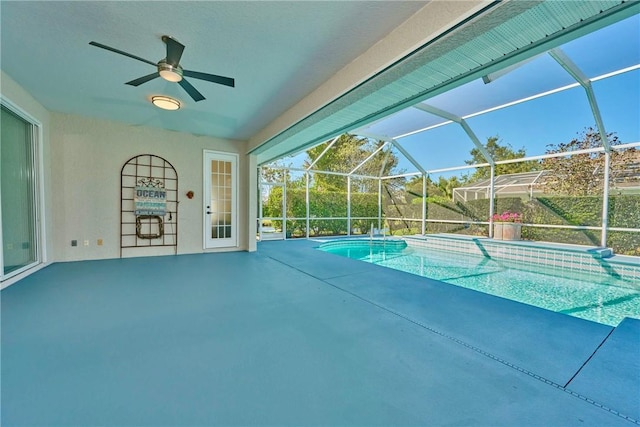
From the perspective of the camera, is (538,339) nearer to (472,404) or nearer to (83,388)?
(472,404)

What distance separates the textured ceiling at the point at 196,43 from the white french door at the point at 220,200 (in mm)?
2263

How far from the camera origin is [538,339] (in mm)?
2207

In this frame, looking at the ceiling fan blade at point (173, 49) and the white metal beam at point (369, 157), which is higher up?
the white metal beam at point (369, 157)

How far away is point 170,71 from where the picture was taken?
271cm

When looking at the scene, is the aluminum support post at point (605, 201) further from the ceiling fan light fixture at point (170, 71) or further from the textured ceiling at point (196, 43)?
the ceiling fan light fixture at point (170, 71)

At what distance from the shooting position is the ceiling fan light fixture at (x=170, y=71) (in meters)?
2.68

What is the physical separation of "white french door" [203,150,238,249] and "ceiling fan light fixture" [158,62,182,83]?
3.51 m

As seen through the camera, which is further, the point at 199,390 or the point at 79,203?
the point at 79,203

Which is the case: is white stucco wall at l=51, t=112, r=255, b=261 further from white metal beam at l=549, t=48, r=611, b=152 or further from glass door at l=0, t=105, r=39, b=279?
white metal beam at l=549, t=48, r=611, b=152

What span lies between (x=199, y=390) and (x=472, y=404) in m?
1.53

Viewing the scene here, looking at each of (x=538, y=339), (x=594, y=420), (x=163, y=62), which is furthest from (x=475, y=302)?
(x=163, y=62)

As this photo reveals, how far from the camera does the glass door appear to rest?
3.46 m

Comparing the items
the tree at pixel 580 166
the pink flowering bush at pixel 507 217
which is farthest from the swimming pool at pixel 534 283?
the tree at pixel 580 166

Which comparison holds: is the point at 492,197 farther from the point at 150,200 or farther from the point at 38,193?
the point at 38,193
